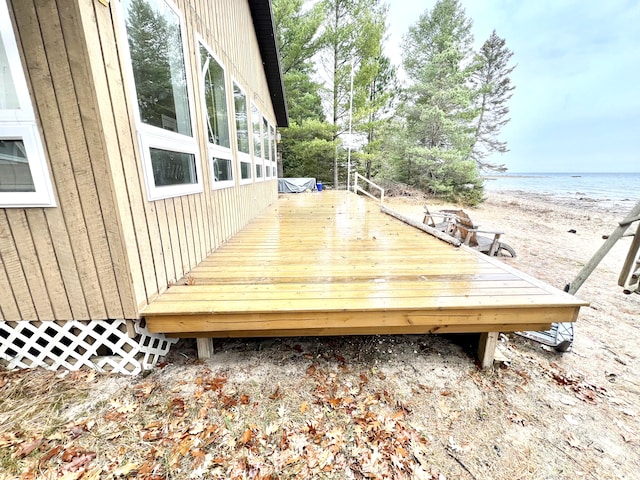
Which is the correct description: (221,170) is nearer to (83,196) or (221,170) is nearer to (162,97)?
(162,97)

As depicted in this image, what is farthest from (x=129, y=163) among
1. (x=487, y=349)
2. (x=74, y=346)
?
(x=487, y=349)

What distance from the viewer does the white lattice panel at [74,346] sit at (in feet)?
6.45

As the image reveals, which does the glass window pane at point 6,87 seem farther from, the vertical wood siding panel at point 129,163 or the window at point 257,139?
the window at point 257,139

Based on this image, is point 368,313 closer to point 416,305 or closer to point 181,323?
point 416,305

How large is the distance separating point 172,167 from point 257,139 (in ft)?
14.0

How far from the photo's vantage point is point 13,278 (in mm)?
1829

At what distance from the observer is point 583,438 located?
173cm

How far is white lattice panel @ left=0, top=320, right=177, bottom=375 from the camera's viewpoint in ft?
6.45

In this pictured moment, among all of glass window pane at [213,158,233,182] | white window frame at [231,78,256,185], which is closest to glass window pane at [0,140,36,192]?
glass window pane at [213,158,233,182]

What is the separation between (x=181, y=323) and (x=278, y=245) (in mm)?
1934

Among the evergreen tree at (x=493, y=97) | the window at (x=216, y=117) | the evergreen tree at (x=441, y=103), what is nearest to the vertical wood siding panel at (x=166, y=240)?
the window at (x=216, y=117)

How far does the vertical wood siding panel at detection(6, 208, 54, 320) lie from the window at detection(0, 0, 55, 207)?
0.10 meters

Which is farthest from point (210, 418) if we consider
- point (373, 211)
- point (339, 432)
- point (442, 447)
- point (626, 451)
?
point (373, 211)

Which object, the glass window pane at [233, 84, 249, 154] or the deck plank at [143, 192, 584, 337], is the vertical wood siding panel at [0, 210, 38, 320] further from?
the glass window pane at [233, 84, 249, 154]
